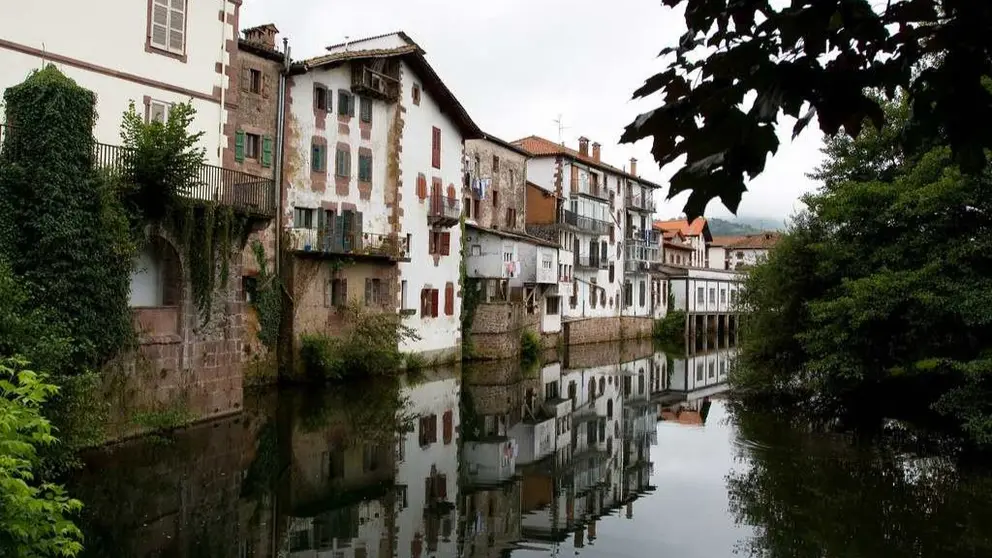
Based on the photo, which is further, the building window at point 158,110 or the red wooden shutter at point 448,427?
the red wooden shutter at point 448,427

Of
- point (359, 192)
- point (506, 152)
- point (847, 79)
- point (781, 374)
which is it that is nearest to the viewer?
point (847, 79)

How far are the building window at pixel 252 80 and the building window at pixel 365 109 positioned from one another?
506 cm

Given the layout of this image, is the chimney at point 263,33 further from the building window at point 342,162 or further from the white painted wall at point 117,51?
the white painted wall at point 117,51

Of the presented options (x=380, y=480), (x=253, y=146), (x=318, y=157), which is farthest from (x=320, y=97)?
(x=380, y=480)

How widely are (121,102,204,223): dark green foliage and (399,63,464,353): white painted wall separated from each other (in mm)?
16733

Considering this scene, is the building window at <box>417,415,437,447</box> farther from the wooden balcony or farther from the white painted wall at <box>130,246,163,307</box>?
the wooden balcony

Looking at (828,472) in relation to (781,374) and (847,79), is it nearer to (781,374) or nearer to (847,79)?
(781,374)

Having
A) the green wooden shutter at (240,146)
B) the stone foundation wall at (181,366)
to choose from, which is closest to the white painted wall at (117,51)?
the stone foundation wall at (181,366)

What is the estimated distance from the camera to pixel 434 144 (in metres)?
37.8

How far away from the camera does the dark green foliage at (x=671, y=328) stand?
223ft

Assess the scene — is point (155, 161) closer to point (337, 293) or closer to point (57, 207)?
point (57, 207)

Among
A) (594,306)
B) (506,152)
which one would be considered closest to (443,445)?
(506,152)

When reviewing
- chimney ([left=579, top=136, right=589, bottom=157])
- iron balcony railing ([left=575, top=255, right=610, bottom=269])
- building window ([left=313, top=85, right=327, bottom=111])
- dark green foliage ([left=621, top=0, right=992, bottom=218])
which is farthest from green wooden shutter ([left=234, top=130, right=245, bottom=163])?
chimney ([left=579, top=136, right=589, bottom=157])

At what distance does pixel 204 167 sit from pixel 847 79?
19.4 metres
